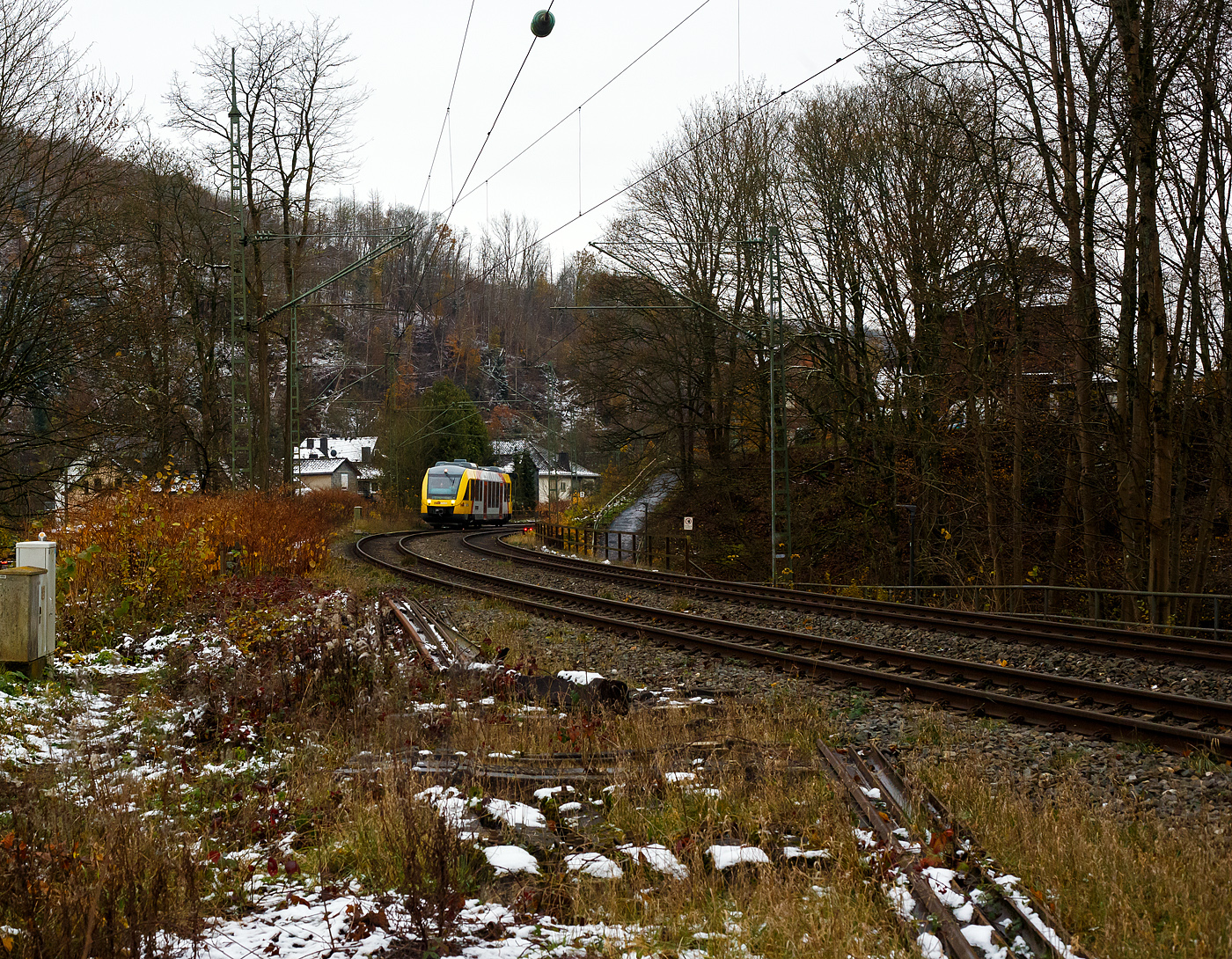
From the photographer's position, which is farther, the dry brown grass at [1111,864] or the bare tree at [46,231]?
the bare tree at [46,231]

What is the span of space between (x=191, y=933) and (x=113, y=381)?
635 inches

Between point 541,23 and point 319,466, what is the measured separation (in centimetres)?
7252

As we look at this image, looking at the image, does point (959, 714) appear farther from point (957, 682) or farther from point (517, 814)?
point (517, 814)

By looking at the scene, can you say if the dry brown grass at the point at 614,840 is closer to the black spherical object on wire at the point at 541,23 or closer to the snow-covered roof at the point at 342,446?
the black spherical object on wire at the point at 541,23

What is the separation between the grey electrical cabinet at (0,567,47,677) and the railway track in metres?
10.8

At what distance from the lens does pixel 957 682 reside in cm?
1007

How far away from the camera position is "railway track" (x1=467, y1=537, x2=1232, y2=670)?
1107 centimetres

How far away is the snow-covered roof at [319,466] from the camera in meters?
79.1

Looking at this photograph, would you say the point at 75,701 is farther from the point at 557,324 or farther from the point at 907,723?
the point at 557,324

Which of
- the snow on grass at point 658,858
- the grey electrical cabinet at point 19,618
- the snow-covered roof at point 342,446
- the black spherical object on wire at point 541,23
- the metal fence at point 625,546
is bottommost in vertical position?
the metal fence at point 625,546

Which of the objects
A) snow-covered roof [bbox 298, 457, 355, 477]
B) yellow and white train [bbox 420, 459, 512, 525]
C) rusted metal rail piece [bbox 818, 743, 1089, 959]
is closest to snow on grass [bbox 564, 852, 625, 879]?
rusted metal rail piece [bbox 818, 743, 1089, 959]

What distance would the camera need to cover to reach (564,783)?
611 centimetres

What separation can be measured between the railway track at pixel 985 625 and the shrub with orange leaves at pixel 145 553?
322 inches

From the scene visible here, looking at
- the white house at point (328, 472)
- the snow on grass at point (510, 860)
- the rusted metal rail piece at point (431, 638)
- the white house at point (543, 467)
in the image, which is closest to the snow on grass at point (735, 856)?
the snow on grass at point (510, 860)
